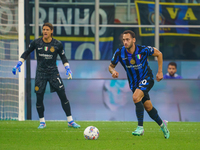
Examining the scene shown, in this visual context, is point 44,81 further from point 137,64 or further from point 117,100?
point 117,100

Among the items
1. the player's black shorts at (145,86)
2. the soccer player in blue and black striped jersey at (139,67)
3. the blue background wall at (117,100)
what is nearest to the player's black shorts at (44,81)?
the soccer player in blue and black striped jersey at (139,67)

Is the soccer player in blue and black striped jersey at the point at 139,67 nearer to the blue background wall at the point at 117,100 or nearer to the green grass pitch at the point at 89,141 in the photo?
the green grass pitch at the point at 89,141

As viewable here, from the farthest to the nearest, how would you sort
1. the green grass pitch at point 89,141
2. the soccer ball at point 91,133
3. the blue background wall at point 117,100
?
the blue background wall at point 117,100 → the soccer ball at point 91,133 → the green grass pitch at point 89,141

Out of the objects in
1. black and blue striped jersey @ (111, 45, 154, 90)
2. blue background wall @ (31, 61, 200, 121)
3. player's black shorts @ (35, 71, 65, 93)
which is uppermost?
black and blue striped jersey @ (111, 45, 154, 90)

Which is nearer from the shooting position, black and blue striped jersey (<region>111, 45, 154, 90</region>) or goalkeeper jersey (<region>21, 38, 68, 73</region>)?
black and blue striped jersey (<region>111, 45, 154, 90</region>)

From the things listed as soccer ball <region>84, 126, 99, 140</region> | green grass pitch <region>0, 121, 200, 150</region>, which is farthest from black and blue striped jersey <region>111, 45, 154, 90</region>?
soccer ball <region>84, 126, 99, 140</region>

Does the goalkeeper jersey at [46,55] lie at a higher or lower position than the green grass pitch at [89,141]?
higher

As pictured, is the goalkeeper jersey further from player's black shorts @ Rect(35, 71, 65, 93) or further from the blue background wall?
the blue background wall

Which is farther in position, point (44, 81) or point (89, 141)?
point (44, 81)

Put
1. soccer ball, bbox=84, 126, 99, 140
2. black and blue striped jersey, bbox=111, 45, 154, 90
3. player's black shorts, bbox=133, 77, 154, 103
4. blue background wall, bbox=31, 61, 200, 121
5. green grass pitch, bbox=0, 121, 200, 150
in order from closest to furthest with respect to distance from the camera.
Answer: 1. green grass pitch, bbox=0, 121, 200, 150
2. soccer ball, bbox=84, 126, 99, 140
3. player's black shorts, bbox=133, 77, 154, 103
4. black and blue striped jersey, bbox=111, 45, 154, 90
5. blue background wall, bbox=31, 61, 200, 121

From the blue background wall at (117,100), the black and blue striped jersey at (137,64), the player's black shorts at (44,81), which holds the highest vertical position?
the black and blue striped jersey at (137,64)

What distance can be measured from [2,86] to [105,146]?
16.8 feet

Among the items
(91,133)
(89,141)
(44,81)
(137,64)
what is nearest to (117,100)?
(44,81)

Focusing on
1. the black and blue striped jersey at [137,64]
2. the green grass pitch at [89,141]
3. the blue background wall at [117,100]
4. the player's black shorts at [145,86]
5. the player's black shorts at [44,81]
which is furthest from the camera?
the blue background wall at [117,100]
